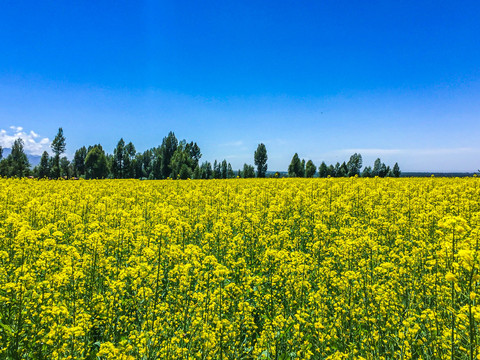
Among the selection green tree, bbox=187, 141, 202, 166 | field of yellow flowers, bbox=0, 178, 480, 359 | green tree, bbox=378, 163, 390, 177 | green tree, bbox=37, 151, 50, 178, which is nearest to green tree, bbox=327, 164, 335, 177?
green tree, bbox=378, 163, 390, 177

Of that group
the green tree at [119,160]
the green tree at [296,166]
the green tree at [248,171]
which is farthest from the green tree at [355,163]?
the green tree at [119,160]

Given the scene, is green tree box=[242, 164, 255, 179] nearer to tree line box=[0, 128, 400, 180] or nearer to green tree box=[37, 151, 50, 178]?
tree line box=[0, 128, 400, 180]

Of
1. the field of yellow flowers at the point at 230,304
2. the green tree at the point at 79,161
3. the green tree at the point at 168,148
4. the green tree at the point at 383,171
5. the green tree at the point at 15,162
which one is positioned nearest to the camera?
the field of yellow flowers at the point at 230,304

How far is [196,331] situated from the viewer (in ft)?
12.6

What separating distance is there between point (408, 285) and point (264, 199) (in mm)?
8776

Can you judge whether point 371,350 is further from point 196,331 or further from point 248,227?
point 248,227

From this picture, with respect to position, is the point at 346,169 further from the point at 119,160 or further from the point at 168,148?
the point at 119,160

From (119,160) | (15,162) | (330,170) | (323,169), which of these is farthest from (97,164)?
(330,170)

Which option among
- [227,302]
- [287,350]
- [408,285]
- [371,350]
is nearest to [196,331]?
[227,302]

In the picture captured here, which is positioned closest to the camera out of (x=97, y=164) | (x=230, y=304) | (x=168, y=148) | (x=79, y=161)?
(x=230, y=304)

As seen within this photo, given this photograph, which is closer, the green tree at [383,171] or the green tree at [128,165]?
the green tree at [383,171]

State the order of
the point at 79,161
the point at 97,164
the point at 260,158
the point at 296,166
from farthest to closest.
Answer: the point at 79,161
the point at 260,158
the point at 97,164
the point at 296,166

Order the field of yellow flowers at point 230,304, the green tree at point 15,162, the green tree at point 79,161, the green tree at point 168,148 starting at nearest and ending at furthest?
the field of yellow flowers at point 230,304
the green tree at point 15,162
the green tree at point 168,148
the green tree at point 79,161

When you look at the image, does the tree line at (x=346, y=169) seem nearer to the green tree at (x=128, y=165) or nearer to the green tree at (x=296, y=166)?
the green tree at (x=296, y=166)
